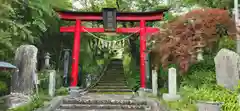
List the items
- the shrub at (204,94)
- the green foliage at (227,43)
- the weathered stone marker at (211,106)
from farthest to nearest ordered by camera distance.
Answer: the green foliage at (227,43) < the shrub at (204,94) < the weathered stone marker at (211,106)

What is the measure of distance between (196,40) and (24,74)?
18.7 feet

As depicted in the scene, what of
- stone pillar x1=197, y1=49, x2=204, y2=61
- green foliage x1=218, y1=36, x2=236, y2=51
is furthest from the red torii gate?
stone pillar x1=197, y1=49, x2=204, y2=61

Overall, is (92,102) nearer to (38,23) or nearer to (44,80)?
(44,80)

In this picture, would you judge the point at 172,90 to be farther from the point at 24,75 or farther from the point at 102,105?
the point at 24,75

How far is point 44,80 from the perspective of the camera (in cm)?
1053

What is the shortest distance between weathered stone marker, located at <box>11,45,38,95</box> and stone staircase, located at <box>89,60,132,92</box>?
239 inches

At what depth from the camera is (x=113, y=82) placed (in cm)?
1533

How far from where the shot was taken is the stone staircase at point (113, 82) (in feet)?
44.2

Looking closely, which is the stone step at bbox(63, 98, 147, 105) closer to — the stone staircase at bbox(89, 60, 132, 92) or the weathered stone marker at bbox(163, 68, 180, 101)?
the weathered stone marker at bbox(163, 68, 180, 101)

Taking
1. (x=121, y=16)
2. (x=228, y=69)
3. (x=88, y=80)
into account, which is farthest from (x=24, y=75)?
(x=88, y=80)

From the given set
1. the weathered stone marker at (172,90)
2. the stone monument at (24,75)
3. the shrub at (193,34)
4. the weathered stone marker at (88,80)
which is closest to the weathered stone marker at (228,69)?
the shrub at (193,34)

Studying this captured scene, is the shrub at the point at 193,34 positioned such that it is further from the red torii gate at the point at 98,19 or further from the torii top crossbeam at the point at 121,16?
the torii top crossbeam at the point at 121,16

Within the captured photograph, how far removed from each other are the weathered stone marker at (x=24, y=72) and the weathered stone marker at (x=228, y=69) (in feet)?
18.7

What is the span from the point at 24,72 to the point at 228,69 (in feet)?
20.2
